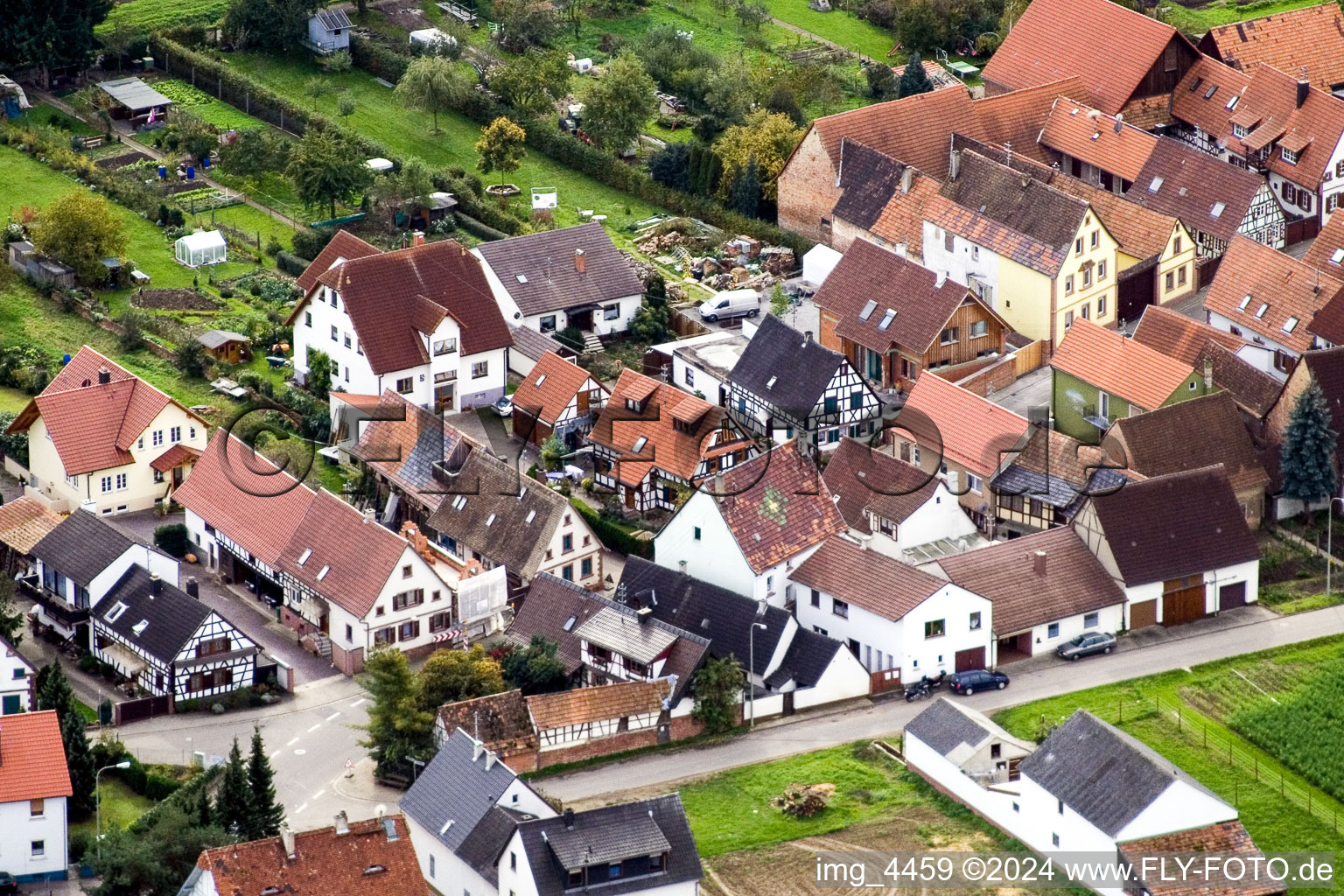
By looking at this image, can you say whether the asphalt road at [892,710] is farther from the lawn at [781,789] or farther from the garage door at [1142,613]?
the garage door at [1142,613]

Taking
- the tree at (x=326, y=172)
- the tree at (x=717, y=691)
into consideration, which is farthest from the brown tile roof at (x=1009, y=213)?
the tree at (x=717, y=691)

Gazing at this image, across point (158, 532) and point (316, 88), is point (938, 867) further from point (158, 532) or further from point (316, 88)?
point (316, 88)

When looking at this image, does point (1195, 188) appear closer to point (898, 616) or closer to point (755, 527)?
point (755, 527)

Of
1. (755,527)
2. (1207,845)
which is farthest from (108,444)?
(1207,845)

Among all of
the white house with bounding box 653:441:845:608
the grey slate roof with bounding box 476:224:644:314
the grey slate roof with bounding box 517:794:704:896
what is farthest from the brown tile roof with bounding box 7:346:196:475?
the grey slate roof with bounding box 517:794:704:896

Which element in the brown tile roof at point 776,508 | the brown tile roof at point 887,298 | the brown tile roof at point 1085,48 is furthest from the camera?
the brown tile roof at point 1085,48
